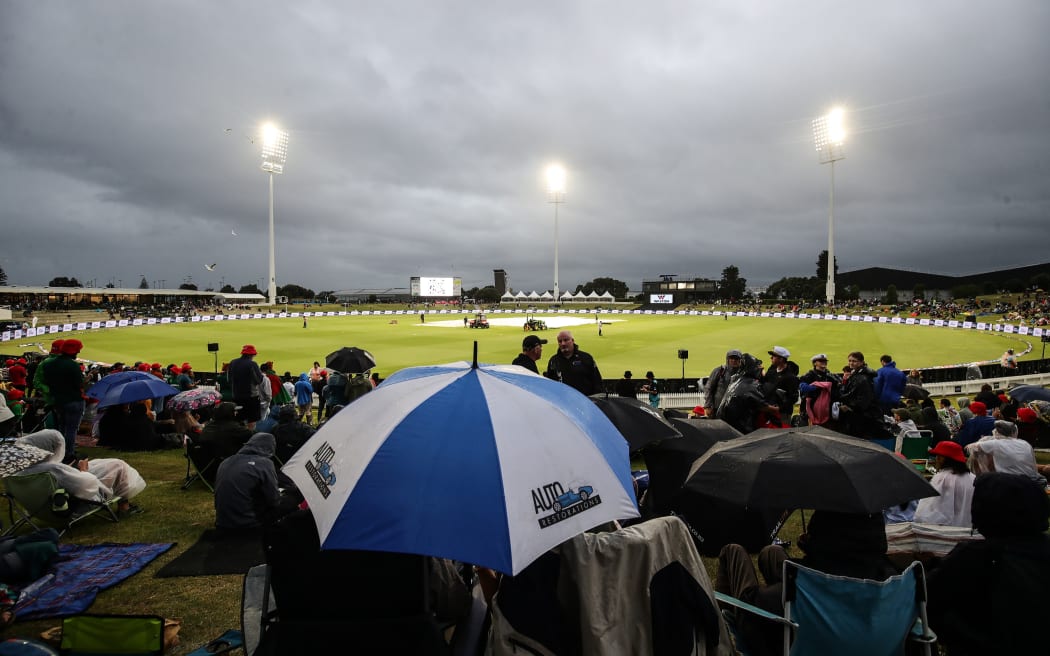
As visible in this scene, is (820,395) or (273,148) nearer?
(820,395)

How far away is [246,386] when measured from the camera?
1098cm

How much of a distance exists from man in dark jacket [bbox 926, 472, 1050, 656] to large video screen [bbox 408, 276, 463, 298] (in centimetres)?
13512

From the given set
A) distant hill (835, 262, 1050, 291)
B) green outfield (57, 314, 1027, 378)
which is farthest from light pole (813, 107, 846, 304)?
distant hill (835, 262, 1050, 291)

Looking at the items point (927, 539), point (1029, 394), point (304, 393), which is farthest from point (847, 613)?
point (304, 393)

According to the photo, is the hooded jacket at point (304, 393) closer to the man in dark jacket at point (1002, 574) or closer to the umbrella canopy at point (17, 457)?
the umbrella canopy at point (17, 457)

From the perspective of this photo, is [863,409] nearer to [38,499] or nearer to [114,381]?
[38,499]

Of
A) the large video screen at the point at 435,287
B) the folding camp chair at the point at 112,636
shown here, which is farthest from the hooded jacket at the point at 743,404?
the large video screen at the point at 435,287

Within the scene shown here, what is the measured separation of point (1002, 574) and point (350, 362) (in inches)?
422

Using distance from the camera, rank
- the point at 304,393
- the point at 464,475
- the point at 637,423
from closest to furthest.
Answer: the point at 464,475
the point at 637,423
the point at 304,393

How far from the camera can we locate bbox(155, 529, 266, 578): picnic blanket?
502 cm

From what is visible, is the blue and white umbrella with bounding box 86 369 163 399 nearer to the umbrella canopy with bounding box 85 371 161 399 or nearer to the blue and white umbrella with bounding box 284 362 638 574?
the umbrella canopy with bounding box 85 371 161 399

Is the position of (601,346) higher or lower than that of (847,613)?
lower

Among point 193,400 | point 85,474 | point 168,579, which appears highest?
point 193,400

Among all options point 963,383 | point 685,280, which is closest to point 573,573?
point 963,383
